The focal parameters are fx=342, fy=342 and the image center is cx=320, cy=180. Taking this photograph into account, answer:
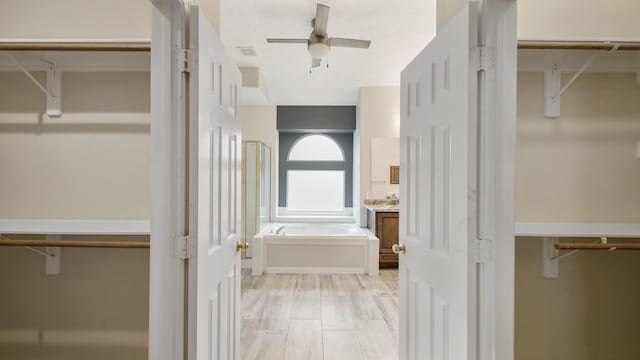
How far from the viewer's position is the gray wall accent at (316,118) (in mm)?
5953

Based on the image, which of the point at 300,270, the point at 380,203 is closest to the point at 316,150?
the point at 380,203

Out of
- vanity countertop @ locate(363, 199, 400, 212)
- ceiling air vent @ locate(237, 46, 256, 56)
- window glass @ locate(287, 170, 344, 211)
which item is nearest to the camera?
ceiling air vent @ locate(237, 46, 256, 56)

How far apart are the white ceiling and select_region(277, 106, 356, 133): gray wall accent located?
0.43 metres

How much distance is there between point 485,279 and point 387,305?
7.66 ft

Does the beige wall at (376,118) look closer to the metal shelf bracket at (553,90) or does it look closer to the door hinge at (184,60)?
the metal shelf bracket at (553,90)

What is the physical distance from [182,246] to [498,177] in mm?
1108

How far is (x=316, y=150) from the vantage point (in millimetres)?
6461

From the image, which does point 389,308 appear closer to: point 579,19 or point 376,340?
point 376,340

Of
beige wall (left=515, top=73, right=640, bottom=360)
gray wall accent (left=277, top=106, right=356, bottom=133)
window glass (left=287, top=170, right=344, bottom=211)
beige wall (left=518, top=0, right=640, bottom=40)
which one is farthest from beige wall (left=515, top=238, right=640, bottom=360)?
window glass (left=287, top=170, right=344, bottom=211)

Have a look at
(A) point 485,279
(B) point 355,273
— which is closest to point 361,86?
(B) point 355,273

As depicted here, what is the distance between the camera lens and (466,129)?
1154 millimetres

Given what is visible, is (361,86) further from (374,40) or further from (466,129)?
(466,129)

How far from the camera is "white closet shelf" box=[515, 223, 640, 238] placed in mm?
1492

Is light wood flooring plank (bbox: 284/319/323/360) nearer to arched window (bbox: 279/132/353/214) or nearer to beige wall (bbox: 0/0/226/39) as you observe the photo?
beige wall (bbox: 0/0/226/39)
